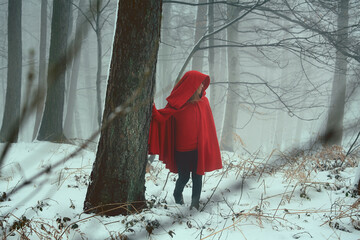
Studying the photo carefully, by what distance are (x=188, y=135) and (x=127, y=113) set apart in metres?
1.00

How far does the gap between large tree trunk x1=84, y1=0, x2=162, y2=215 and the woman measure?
0.59 metres

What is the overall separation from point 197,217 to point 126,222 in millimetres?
712

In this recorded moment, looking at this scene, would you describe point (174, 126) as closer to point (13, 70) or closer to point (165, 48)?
point (13, 70)

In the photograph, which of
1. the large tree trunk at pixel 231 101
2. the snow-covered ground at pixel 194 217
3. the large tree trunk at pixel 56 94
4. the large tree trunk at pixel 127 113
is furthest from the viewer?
the large tree trunk at pixel 231 101

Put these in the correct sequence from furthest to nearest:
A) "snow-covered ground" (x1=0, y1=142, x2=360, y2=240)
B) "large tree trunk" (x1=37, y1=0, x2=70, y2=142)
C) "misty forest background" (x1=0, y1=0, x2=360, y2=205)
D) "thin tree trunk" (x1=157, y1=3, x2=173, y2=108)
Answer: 1. "thin tree trunk" (x1=157, y1=3, x2=173, y2=108)
2. "large tree trunk" (x1=37, y1=0, x2=70, y2=142)
3. "snow-covered ground" (x1=0, y1=142, x2=360, y2=240)
4. "misty forest background" (x1=0, y1=0, x2=360, y2=205)

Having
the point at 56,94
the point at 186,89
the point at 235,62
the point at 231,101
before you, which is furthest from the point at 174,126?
the point at 235,62

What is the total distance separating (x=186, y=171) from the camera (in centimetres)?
302

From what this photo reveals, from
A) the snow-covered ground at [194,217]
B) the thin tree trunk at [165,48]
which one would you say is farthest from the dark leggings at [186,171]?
the thin tree trunk at [165,48]

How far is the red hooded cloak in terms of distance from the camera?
9.49 feet

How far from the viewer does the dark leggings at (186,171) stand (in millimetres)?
2975

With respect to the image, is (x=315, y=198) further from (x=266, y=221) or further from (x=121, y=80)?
(x=121, y=80)

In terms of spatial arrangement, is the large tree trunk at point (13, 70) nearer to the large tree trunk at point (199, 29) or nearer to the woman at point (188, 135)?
the woman at point (188, 135)

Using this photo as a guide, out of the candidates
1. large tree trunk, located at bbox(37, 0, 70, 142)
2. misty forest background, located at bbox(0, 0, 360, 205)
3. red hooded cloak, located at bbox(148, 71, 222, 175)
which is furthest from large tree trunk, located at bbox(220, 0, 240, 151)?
red hooded cloak, located at bbox(148, 71, 222, 175)

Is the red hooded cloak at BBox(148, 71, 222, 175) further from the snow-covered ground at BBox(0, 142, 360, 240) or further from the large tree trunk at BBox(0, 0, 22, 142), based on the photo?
the large tree trunk at BBox(0, 0, 22, 142)
